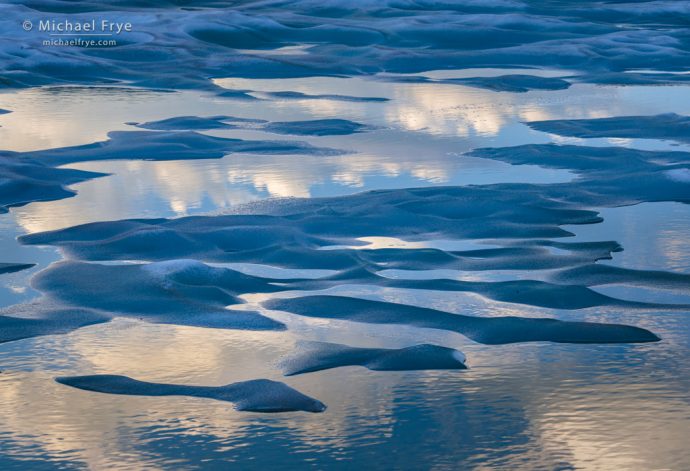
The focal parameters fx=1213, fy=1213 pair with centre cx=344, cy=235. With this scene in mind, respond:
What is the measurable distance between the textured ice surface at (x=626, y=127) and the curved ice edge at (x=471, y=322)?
14.0 feet

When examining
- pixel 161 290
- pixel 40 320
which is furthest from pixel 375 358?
pixel 40 320

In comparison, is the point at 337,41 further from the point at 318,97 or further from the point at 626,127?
the point at 626,127

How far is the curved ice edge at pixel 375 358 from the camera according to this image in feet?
12.0

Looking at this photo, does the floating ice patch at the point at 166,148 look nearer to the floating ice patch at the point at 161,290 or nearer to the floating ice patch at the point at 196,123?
the floating ice patch at the point at 196,123

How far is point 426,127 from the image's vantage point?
8.68 metres

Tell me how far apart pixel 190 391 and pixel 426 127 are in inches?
214

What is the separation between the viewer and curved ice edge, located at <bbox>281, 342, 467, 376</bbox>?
144 inches

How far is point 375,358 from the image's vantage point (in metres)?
3.74

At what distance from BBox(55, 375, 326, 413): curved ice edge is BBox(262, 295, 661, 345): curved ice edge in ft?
2.47

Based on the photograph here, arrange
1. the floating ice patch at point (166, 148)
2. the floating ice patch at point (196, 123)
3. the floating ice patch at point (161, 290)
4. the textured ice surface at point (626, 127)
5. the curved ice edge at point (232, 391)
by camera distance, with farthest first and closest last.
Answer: the floating ice patch at point (196, 123), the textured ice surface at point (626, 127), the floating ice patch at point (166, 148), the floating ice patch at point (161, 290), the curved ice edge at point (232, 391)

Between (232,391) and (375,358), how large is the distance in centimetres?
50

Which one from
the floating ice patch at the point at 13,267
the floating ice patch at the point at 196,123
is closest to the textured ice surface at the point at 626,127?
the floating ice patch at the point at 196,123

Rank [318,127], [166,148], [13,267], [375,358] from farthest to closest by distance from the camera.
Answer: [318,127]
[166,148]
[13,267]
[375,358]

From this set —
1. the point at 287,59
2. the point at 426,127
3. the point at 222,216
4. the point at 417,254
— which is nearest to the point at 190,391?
the point at 417,254
